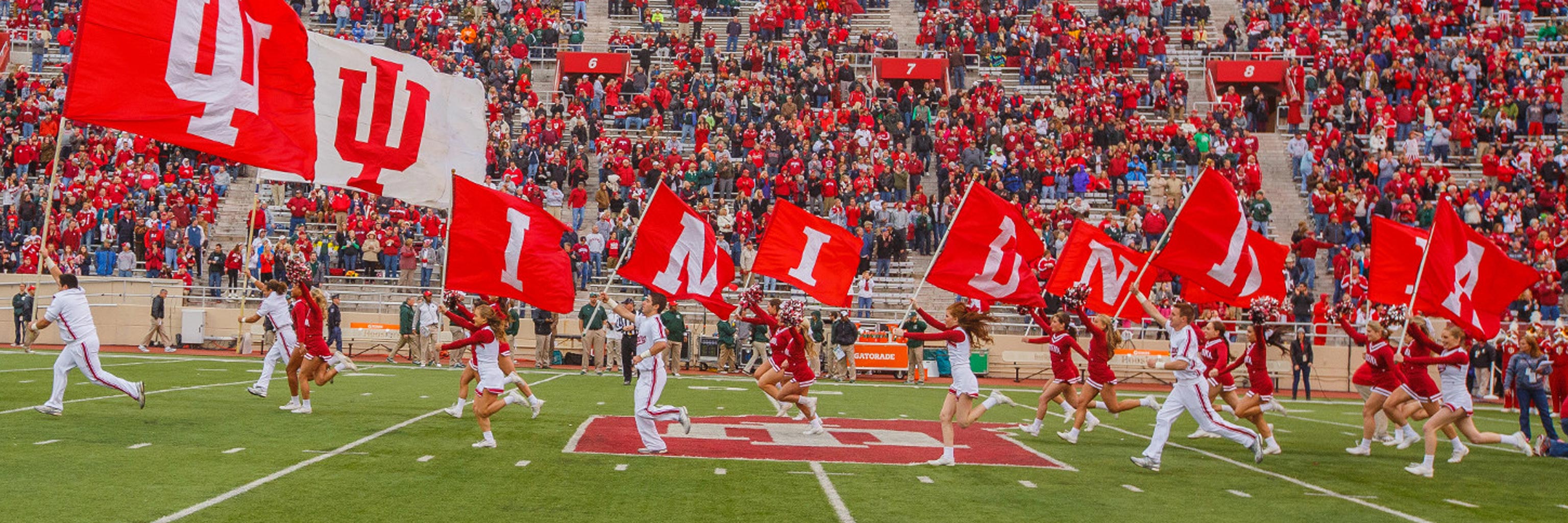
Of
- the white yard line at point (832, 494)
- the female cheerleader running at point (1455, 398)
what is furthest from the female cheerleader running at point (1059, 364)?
the white yard line at point (832, 494)

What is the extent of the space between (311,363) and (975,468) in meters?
8.14

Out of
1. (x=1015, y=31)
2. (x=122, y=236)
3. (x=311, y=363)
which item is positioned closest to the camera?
(x=311, y=363)

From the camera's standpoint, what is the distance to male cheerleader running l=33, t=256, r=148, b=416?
1384 centimetres

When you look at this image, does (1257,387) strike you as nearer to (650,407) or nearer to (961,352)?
(961,352)

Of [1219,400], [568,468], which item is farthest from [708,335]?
[568,468]

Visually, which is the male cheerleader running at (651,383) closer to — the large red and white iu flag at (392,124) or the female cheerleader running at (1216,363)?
the large red and white iu flag at (392,124)

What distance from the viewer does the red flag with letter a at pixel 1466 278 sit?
16016 millimetres

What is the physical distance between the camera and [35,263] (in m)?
30.2

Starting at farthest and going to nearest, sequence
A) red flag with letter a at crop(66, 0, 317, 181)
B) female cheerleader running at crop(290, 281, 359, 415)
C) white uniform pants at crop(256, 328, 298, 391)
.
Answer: white uniform pants at crop(256, 328, 298, 391) → female cheerleader running at crop(290, 281, 359, 415) → red flag with letter a at crop(66, 0, 317, 181)

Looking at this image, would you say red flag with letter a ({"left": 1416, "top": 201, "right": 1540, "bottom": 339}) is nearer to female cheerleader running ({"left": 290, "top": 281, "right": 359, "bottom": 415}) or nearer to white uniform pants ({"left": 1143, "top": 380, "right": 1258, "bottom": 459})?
white uniform pants ({"left": 1143, "top": 380, "right": 1258, "bottom": 459})

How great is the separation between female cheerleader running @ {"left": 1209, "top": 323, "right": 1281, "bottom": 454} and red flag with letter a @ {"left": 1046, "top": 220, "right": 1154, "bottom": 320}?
4.51 m

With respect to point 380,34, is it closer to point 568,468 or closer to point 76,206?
point 76,206

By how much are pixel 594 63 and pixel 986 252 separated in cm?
2611

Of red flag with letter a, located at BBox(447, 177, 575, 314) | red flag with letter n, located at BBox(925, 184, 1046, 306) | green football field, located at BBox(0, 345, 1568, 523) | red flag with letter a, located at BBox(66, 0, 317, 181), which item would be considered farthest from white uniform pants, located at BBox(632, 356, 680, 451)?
red flag with letter n, located at BBox(925, 184, 1046, 306)
